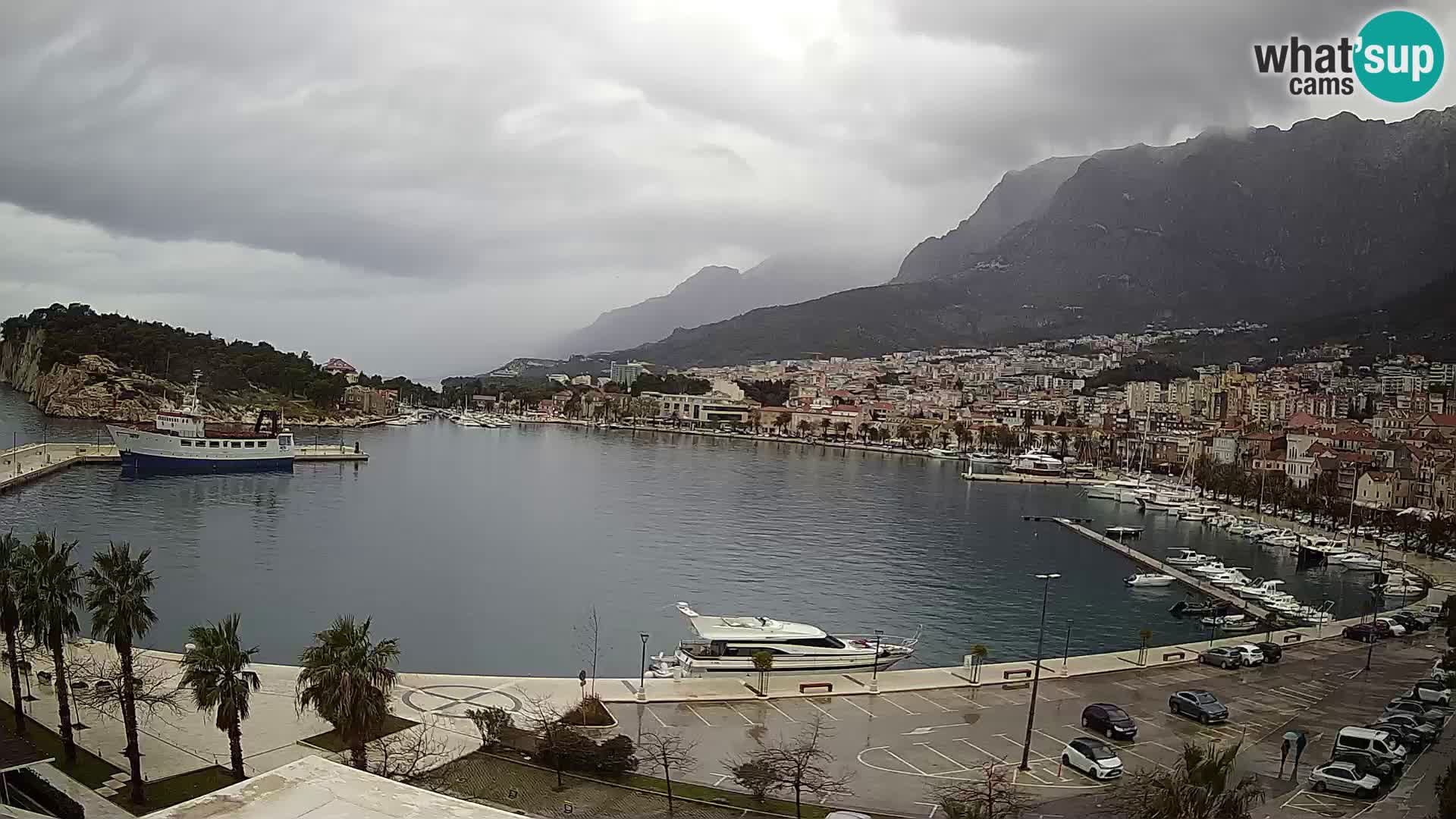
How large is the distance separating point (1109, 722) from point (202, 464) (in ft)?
183

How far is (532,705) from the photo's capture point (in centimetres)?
1698

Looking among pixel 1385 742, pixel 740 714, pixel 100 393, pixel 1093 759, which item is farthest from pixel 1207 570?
pixel 100 393

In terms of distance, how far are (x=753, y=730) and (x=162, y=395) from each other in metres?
87.2

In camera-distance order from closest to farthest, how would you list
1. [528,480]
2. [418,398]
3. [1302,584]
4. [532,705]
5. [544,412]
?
1. [532,705]
2. [1302,584]
3. [528,480]
4. [544,412]
5. [418,398]

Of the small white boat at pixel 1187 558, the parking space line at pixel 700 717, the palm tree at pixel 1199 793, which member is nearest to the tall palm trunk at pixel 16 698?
the parking space line at pixel 700 717

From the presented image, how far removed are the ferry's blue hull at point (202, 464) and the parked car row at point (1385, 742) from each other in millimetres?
57687

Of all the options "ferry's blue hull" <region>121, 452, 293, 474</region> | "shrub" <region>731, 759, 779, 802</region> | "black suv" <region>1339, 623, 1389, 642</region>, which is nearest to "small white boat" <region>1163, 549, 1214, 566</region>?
"black suv" <region>1339, 623, 1389, 642</region>

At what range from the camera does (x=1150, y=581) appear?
36688 mm

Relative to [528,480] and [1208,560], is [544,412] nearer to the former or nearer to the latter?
[528,480]

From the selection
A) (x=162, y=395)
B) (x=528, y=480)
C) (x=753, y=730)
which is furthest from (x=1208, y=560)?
(x=162, y=395)

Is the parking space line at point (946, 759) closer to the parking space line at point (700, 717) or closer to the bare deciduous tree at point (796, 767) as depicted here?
the bare deciduous tree at point (796, 767)

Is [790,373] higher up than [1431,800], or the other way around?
[790,373]

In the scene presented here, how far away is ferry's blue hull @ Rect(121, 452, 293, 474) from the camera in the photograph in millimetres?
54812

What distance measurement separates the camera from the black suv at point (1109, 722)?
16.5m
